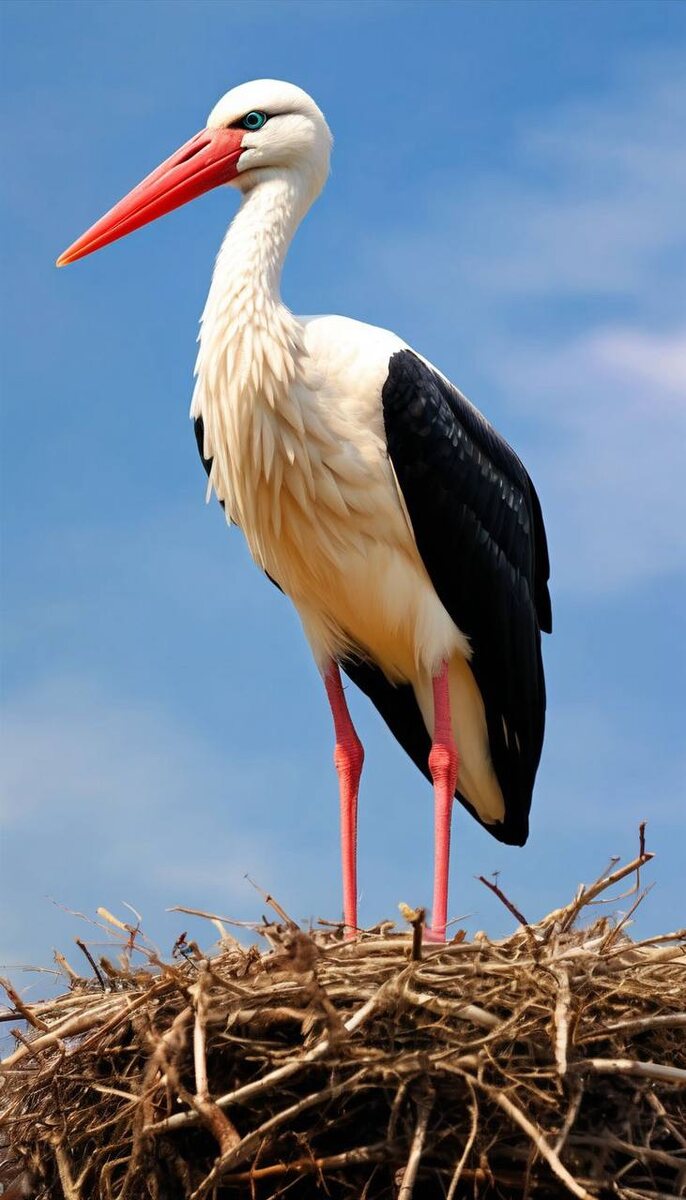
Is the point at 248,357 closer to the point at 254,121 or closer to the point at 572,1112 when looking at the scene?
the point at 254,121

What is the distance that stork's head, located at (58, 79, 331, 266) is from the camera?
7652 millimetres

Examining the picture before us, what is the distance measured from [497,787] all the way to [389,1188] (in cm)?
288

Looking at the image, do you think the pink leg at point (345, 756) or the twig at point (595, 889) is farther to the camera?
the pink leg at point (345, 756)

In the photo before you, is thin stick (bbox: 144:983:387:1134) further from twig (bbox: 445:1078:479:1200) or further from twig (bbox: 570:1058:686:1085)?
twig (bbox: 570:1058:686:1085)

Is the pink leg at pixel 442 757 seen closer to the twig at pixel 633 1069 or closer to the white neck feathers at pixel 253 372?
the white neck feathers at pixel 253 372

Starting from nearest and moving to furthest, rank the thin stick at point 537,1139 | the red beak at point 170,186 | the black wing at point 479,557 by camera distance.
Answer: the thin stick at point 537,1139
the black wing at point 479,557
the red beak at point 170,186

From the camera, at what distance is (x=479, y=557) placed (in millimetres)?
7688

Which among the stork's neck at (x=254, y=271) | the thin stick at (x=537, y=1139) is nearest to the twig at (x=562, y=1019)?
the thin stick at (x=537, y=1139)

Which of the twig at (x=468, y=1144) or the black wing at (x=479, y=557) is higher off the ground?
the black wing at (x=479, y=557)

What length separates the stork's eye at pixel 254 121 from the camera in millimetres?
7715

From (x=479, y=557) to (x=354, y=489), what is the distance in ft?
2.50

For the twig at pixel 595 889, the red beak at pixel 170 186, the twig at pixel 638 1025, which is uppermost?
the red beak at pixel 170 186

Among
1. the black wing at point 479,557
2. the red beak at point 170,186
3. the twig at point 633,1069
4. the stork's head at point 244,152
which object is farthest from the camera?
the red beak at point 170,186

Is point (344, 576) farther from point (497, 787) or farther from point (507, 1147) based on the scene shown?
point (507, 1147)
